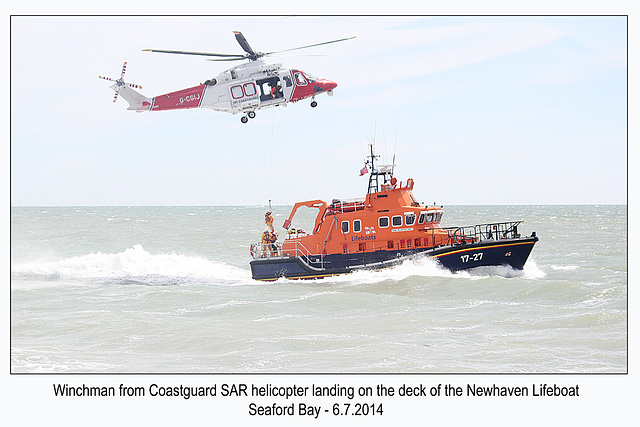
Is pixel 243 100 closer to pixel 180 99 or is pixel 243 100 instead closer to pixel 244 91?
pixel 244 91

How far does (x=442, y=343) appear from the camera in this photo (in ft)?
39.2

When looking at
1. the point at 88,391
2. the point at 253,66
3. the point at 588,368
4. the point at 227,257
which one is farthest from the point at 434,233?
the point at 227,257

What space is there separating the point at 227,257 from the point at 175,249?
22.6ft

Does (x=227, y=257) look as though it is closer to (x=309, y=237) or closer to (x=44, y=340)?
(x=309, y=237)

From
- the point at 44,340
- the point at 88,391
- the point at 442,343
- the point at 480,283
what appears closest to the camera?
the point at 88,391

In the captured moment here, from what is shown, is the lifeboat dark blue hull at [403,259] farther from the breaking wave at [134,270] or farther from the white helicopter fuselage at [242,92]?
the white helicopter fuselage at [242,92]

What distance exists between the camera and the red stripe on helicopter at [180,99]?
61.0 feet

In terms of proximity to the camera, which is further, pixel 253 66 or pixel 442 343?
pixel 253 66

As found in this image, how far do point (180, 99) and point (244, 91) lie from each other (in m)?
1.77

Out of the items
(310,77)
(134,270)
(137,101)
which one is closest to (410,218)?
(310,77)

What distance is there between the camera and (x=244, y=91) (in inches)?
731

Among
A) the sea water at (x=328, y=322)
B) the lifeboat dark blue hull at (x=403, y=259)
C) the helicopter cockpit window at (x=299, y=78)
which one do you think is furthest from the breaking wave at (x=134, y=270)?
the helicopter cockpit window at (x=299, y=78)

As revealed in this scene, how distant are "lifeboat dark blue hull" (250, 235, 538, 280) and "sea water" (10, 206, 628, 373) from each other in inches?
10.3

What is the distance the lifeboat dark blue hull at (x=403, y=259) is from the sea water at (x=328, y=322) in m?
0.26
